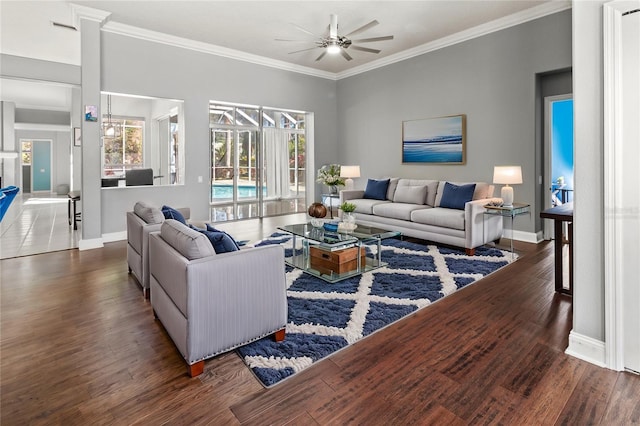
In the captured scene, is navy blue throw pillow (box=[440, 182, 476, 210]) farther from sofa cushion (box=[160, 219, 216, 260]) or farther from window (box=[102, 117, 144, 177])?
window (box=[102, 117, 144, 177])

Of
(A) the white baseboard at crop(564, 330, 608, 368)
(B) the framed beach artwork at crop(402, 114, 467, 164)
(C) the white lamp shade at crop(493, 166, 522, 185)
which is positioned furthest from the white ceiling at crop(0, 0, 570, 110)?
(A) the white baseboard at crop(564, 330, 608, 368)

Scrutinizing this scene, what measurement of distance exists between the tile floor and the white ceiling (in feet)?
9.26

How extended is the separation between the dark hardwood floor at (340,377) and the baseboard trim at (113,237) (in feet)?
8.57

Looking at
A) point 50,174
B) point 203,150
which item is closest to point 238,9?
point 203,150

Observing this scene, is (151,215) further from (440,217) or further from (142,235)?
(440,217)

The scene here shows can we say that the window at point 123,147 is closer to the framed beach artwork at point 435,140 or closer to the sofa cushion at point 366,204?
the sofa cushion at point 366,204

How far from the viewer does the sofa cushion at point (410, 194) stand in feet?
19.4

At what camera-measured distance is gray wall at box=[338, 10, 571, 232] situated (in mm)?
5188

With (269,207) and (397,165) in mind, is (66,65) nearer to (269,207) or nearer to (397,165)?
(269,207)

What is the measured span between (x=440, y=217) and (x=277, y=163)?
5.99 meters

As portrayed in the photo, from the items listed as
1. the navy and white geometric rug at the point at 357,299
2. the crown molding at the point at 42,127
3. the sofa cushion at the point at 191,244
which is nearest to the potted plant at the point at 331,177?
the navy and white geometric rug at the point at 357,299

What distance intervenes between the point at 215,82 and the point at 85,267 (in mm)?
4002

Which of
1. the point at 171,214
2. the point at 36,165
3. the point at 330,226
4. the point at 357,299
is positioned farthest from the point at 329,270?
the point at 36,165

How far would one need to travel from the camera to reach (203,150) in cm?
670
